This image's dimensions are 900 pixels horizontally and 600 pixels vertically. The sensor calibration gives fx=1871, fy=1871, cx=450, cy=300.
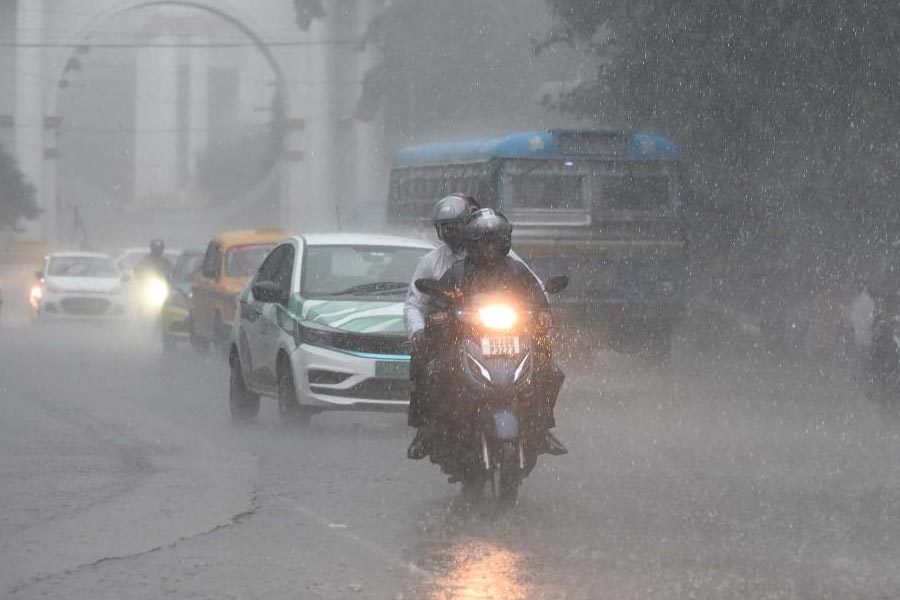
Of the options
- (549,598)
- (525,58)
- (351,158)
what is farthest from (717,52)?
(351,158)

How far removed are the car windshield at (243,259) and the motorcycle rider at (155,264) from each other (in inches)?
328

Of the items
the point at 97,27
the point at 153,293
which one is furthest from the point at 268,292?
the point at 97,27

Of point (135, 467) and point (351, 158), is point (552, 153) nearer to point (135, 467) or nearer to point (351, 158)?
point (135, 467)

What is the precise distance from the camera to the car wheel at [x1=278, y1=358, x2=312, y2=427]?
43.2ft

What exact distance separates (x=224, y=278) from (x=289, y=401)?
7885 mm

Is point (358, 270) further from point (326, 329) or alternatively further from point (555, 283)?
point (555, 283)

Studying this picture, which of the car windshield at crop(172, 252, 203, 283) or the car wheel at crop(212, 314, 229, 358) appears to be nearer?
the car wheel at crop(212, 314, 229, 358)

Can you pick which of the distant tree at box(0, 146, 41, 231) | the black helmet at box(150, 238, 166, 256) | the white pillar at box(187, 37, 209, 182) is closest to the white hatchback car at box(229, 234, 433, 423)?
the black helmet at box(150, 238, 166, 256)

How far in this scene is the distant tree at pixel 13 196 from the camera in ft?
208

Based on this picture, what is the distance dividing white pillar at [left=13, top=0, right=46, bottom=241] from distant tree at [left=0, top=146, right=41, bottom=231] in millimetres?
584

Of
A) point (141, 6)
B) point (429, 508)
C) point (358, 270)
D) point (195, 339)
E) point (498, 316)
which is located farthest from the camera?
point (141, 6)

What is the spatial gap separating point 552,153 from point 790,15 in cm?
313

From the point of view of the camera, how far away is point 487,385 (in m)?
9.02

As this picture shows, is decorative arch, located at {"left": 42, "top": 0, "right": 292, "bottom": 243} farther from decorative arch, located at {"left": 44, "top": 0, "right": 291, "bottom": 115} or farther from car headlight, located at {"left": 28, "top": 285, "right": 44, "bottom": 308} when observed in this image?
car headlight, located at {"left": 28, "top": 285, "right": 44, "bottom": 308}
